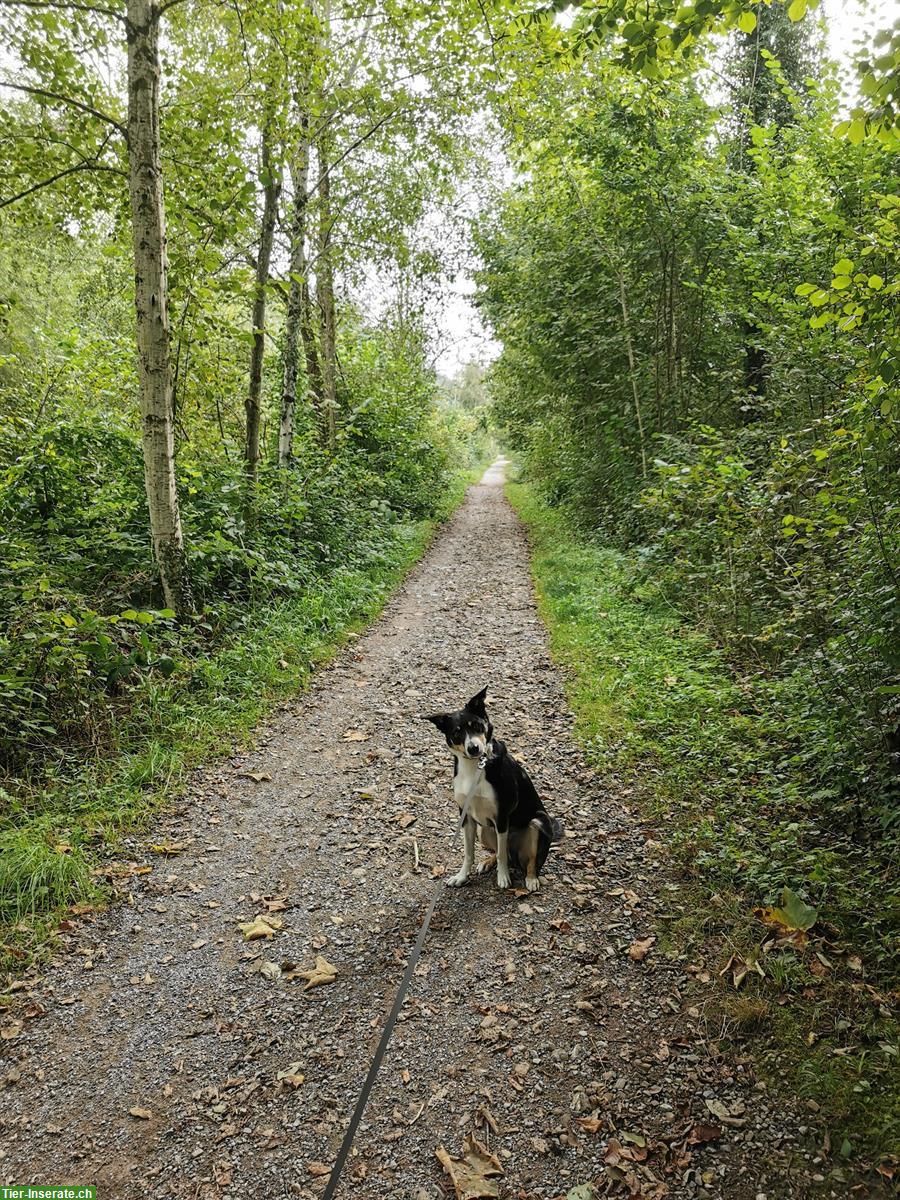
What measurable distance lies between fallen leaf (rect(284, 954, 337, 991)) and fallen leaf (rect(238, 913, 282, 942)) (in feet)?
1.25

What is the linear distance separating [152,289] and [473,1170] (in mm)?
7372

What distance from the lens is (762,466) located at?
8.69 metres

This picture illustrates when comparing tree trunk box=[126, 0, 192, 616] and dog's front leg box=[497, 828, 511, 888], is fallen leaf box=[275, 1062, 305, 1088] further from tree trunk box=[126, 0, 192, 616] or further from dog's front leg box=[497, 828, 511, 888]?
tree trunk box=[126, 0, 192, 616]

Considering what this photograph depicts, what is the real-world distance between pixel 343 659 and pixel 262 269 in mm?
5823

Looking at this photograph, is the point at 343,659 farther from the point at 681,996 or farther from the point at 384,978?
the point at 681,996

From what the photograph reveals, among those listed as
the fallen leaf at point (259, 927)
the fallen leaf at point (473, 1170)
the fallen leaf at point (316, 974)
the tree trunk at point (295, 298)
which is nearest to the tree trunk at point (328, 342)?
the tree trunk at point (295, 298)

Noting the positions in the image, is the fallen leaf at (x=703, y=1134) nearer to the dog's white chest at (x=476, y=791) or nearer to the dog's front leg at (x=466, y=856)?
the dog's white chest at (x=476, y=791)

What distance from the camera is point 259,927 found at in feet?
13.9

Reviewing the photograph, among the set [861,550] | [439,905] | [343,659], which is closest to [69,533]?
[343,659]

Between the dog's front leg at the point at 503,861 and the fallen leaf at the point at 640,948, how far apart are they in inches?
35.0

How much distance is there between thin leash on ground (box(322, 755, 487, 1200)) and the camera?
7.92 feet

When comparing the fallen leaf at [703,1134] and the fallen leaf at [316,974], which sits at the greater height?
the fallen leaf at [316,974]

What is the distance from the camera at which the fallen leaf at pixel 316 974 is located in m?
3.81

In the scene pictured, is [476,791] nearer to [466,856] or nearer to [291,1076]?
[466,856]
